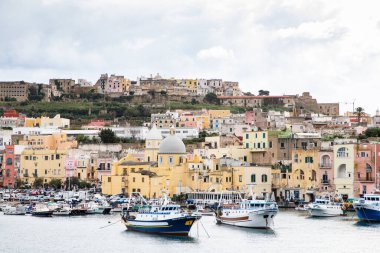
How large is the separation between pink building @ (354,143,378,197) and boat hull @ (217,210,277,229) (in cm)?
1515

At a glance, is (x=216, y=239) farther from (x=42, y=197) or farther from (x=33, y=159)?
(x=33, y=159)

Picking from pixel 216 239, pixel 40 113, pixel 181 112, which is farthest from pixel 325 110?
pixel 216 239

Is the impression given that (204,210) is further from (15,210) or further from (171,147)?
(15,210)

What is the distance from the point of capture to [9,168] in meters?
95.8

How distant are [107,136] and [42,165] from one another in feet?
36.5

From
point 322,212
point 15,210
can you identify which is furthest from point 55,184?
point 322,212

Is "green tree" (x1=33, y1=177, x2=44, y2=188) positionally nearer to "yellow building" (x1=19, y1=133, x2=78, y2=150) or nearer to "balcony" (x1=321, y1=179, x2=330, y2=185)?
"yellow building" (x1=19, y1=133, x2=78, y2=150)

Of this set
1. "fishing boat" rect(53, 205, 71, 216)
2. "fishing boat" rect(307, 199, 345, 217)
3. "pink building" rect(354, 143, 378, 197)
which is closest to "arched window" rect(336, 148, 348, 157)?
"pink building" rect(354, 143, 378, 197)

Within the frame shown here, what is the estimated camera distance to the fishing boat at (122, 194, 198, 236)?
5944 centimetres

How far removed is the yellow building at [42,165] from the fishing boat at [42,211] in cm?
1556

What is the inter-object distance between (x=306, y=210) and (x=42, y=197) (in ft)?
70.6

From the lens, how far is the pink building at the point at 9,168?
95500 millimetres

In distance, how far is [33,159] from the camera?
9381 cm

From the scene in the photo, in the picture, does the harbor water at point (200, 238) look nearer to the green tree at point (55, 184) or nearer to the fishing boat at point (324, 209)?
the fishing boat at point (324, 209)
